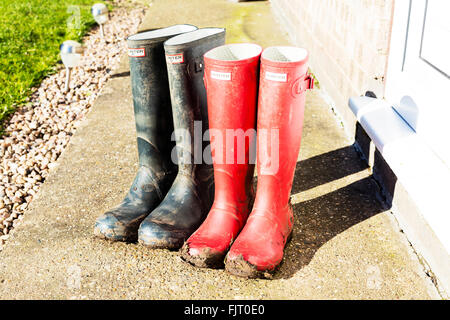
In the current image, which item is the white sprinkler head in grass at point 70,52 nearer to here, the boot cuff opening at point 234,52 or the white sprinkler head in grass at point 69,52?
the white sprinkler head in grass at point 69,52

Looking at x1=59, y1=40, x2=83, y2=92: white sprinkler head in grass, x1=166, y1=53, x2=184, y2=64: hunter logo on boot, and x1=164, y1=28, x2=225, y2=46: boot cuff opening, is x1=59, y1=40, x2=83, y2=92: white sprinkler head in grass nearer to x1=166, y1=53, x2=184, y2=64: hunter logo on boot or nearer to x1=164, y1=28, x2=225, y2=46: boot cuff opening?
x1=164, y1=28, x2=225, y2=46: boot cuff opening

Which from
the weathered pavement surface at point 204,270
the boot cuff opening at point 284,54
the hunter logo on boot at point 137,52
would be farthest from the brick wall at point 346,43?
the hunter logo on boot at point 137,52

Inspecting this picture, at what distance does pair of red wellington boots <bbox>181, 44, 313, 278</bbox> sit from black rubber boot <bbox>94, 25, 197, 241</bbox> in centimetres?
29

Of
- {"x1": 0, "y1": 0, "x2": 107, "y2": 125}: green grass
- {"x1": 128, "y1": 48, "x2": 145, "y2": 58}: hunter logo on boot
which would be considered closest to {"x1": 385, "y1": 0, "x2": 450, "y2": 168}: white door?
{"x1": 128, "y1": 48, "x2": 145, "y2": 58}: hunter logo on boot

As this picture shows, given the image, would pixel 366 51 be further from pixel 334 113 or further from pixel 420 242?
pixel 420 242

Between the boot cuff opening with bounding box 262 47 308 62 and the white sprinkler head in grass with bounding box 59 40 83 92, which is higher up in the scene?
the boot cuff opening with bounding box 262 47 308 62

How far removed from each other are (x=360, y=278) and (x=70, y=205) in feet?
4.75

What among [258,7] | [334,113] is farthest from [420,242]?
[258,7]

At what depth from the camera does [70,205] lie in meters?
2.42

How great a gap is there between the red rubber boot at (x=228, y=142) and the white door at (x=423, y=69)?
2.52 feet

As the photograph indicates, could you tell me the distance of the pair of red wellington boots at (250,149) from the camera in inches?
71.9

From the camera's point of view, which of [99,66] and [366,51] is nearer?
[366,51]

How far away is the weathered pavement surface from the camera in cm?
181
